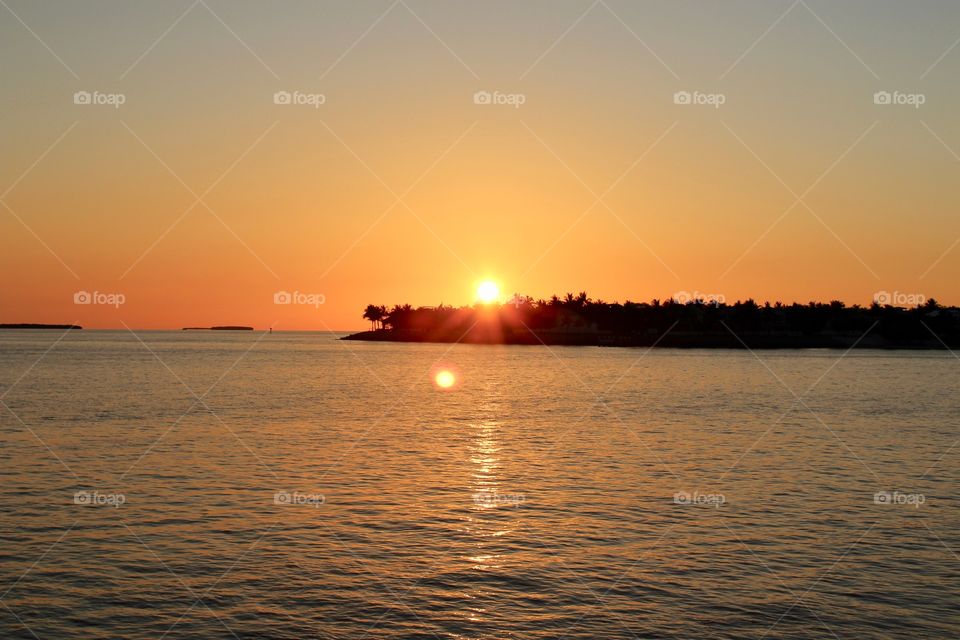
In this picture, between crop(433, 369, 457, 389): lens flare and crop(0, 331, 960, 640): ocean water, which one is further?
crop(433, 369, 457, 389): lens flare

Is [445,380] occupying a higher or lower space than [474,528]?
higher

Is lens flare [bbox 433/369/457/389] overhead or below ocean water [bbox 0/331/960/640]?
overhead

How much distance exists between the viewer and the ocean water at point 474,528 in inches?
728

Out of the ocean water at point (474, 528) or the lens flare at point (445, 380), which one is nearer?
the ocean water at point (474, 528)

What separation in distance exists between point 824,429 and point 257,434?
132ft

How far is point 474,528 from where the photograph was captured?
Result: 26609mm

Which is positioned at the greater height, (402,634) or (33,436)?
(33,436)

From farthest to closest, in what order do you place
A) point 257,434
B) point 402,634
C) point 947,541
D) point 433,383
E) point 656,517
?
point 433,383 < point 257,434 < point 656,517 < point 947,541 < point 402,634

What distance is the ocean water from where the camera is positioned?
18500 millimetres

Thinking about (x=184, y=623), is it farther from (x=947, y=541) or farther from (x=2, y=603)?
(x=947, y=541)

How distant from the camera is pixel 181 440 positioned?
4747 cm

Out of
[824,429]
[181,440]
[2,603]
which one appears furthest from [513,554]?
[824,429]

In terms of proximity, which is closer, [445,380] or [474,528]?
[474,528]

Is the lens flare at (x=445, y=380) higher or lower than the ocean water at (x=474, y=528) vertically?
higher
